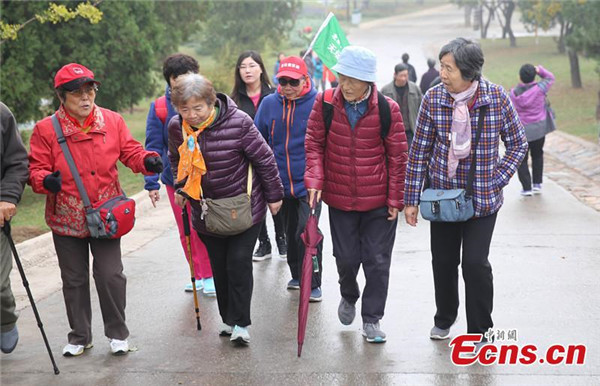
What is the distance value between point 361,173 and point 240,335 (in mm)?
1348

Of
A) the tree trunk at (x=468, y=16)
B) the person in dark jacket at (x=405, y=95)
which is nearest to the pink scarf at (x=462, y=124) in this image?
the person in dark jacket at (x=405, y=95)

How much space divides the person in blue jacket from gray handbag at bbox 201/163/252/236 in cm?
96

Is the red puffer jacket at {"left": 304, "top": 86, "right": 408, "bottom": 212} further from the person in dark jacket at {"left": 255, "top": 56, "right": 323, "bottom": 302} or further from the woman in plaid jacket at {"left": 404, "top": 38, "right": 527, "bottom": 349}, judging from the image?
the person in dark jacket at {"left": 255, "top": 56, "right": 323, "bottom": 302}

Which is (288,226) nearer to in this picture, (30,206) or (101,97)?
(30,206)

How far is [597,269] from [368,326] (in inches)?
115

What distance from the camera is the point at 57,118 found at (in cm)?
609

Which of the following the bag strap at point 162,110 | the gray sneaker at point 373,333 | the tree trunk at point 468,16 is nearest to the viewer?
the gray sneaker at point 373,333

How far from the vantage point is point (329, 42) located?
9.15 m

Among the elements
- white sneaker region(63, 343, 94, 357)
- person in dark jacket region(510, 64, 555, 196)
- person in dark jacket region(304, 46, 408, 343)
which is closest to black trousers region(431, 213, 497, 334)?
person in dark jacket region(304, 46, 408, 343)

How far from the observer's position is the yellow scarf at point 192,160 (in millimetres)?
6090

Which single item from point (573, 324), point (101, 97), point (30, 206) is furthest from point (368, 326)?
point (101, 97)

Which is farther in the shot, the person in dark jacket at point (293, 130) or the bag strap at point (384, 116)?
the person in dark jacket at point (293, 130)

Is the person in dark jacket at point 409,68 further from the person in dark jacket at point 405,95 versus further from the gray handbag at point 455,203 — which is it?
the gray handbag at point 455,203

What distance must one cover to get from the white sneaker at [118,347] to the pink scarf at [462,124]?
98.2 inches
